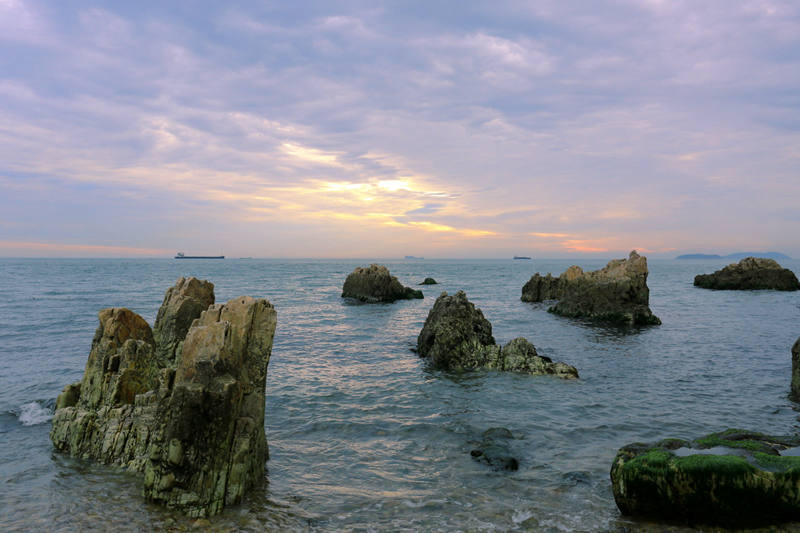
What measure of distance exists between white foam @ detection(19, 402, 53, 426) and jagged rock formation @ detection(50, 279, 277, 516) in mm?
1915

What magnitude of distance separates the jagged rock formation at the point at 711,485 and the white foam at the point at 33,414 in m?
14.8

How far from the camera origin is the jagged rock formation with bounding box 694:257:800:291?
66.9m

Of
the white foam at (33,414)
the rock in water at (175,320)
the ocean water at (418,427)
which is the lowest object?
the white foam at (33,414)

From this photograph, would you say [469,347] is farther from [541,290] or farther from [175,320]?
[541,290]

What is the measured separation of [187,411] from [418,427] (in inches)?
267

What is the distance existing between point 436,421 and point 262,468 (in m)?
5.41

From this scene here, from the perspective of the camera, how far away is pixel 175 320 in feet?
46.5

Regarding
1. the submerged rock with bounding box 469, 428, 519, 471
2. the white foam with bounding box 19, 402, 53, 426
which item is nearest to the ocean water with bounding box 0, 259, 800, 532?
the white foam with bounding box 19, 402, 53, 426

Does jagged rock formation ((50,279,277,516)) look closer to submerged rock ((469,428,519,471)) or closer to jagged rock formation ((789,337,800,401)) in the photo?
submerged rock ((469,428,519,471))

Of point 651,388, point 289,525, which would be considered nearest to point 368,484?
point 289,525

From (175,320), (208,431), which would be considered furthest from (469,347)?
(208,431)

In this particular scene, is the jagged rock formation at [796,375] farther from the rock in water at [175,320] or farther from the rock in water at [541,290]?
the rock in water at [541,290]

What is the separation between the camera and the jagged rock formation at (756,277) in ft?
219

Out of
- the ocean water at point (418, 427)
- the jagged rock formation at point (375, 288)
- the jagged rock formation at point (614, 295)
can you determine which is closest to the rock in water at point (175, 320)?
the ocean water at point (418, 427)
